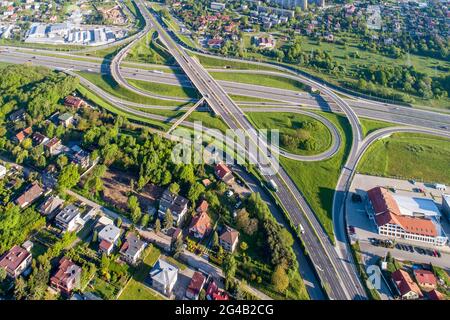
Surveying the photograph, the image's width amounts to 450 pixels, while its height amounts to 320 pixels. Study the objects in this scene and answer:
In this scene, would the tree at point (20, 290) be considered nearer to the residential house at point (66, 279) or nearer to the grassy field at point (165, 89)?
the residential house at point (66, 279)

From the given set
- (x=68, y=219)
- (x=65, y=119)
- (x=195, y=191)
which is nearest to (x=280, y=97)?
(x=195, y=191)

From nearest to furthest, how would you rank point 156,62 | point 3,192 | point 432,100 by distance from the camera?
point 3,192, point 432,100, point 156,62

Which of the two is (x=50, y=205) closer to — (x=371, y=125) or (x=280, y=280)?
(x=280, y=280)

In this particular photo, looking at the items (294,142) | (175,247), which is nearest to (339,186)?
(294,142)

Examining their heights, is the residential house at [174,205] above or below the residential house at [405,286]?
above

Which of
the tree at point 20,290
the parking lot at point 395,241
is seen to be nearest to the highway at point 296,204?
the parking lot at point 395,241

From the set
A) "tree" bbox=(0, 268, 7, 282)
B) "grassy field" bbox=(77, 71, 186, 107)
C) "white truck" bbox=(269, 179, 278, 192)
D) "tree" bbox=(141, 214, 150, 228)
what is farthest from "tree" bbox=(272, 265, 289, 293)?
"grassy field" bbox=(77, 71, 186, 107)

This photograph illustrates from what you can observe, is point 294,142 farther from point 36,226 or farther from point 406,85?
point 36,226
